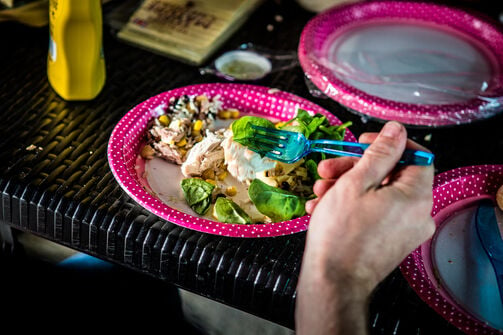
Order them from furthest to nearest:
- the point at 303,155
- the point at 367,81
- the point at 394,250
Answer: the point at 367,81
the point at 303,155
the point at 394,250

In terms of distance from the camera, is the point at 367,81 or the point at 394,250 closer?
the point at 394,250

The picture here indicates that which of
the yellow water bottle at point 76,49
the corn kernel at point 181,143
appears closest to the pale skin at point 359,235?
the corn kernel at point 181,143

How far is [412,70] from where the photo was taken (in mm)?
1728

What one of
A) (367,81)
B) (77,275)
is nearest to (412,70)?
(367,81)

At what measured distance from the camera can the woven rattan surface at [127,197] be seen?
1149mm

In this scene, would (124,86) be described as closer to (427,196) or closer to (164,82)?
(164,82)

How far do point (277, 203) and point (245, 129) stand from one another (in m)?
0.20

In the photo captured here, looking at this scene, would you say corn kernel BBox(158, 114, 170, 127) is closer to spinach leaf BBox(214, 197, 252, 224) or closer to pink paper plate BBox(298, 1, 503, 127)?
spinach leaf BBox(214, 197, 252, 224)

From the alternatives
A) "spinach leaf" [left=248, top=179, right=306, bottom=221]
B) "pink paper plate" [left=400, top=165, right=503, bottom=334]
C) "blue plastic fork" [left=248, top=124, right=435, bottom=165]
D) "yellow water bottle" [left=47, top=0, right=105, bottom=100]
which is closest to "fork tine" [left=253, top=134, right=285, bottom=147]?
"blue plastic fork" [left=248, top=124, right=435, bottom=165]

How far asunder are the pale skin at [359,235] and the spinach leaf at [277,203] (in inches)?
7.9

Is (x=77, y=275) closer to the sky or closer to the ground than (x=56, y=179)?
closer to the ground

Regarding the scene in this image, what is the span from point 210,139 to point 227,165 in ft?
0.25

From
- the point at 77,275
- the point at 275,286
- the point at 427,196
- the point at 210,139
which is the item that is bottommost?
the point at 77,275

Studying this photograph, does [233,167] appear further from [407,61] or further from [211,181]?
[407,61]
